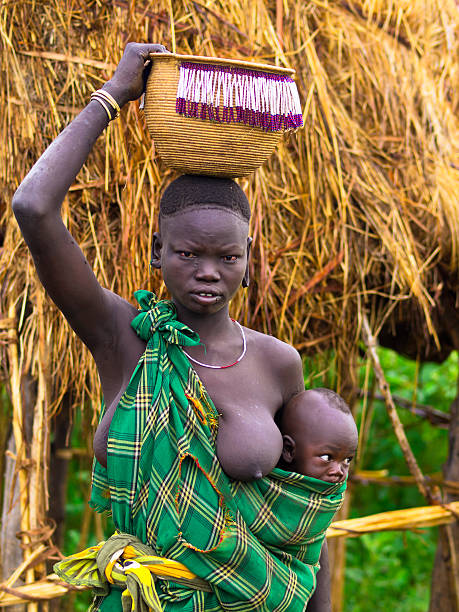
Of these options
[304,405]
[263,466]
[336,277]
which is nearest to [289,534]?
[263,466]

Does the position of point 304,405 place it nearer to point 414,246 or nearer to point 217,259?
point 217,259

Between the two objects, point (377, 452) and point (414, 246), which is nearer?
point (414, 246)

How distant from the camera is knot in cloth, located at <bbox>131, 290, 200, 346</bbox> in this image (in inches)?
58.7

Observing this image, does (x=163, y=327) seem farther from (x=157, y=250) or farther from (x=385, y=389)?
(x=385, y=389)

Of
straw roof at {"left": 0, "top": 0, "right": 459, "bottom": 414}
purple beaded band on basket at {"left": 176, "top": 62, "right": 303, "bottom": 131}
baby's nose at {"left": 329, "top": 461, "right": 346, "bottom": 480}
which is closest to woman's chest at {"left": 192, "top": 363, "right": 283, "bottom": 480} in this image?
baby's nose at {"left": 329, "top": 461, "right": 346, "bottom": 480}

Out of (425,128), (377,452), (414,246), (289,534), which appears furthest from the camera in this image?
(377,452)

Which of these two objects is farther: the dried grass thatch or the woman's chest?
the dried grass thatch

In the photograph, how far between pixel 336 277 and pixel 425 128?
85 centimetres

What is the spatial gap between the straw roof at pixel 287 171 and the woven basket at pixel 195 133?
3.02ft

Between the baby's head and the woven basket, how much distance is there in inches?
21.4

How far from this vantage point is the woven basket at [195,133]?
1421 mm

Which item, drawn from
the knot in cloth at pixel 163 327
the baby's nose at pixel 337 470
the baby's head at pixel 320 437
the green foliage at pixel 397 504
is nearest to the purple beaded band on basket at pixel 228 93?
the knot in cloth at pixel 163 327

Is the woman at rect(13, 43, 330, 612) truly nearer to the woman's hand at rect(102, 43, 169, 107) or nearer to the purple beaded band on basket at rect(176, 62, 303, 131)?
the woman's hand at rect(102, 43, 169, 107)

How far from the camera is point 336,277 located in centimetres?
277
